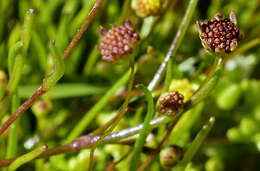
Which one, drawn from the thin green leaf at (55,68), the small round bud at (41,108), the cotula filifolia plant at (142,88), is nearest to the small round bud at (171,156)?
the cotula filifolia plant at (142,88)

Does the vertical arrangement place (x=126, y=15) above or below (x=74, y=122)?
above

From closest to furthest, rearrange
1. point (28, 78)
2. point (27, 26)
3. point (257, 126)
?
point (27, 26), point (257, 126), point (28, 78)

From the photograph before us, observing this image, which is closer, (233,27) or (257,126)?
(233,27)

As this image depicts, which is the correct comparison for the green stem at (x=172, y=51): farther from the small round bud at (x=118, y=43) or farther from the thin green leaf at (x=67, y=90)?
the thin green leaf at (x=67, y=90)

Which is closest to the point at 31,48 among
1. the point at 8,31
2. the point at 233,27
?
the point at 8,31

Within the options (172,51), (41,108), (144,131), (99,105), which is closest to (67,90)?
(41,108)

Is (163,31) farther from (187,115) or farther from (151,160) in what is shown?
(151,160)
